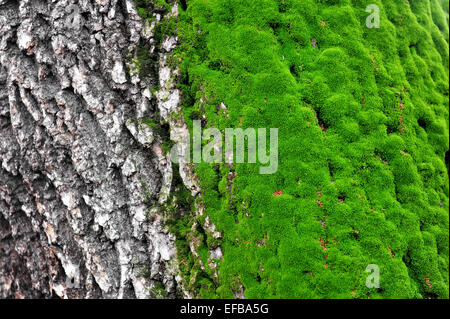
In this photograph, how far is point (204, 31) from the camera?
219 inches

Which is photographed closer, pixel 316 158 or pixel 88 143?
pixel 316 158

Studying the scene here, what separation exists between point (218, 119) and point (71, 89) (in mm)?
3144

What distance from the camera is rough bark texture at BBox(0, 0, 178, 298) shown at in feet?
18.2

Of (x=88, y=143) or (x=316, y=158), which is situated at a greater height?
(x=316, y=158)

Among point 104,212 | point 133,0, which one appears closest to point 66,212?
point 104,212

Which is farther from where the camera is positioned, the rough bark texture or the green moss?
the rough bark texture

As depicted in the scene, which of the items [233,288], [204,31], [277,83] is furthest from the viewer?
[204,31]

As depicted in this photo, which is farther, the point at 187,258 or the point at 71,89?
the point at 71,89

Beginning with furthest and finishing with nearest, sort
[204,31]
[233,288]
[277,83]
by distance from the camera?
[204,31], [277,83], [233,288]

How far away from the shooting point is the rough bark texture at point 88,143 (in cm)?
554

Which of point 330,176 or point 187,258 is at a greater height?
point 330,176

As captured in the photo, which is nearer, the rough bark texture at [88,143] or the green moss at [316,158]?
the green moss at [316,158]

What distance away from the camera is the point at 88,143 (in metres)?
5.69
